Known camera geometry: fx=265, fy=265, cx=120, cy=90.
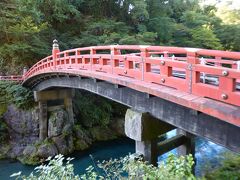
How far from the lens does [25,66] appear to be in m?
22.9

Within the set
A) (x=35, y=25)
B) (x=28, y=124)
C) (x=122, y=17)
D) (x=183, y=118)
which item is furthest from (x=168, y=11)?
(x=183, y=118)

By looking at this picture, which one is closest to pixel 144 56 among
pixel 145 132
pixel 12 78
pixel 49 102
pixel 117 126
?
pixel 145 132

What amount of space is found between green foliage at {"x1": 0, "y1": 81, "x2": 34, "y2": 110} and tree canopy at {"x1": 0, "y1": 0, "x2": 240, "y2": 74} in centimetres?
307

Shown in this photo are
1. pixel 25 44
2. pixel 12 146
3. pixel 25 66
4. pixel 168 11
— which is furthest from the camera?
pixel 168 11

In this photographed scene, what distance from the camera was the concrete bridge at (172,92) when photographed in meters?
4.58

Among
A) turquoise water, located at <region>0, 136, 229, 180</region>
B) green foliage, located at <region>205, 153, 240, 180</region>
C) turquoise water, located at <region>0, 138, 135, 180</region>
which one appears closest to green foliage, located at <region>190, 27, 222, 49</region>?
turquoise water, located at <region>0, 136, 229, 180</region>

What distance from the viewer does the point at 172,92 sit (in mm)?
5551

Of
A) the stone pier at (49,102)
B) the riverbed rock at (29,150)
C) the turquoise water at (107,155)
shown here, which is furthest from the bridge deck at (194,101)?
the stone pier at (49,102)

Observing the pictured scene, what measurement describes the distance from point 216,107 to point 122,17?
2448cm

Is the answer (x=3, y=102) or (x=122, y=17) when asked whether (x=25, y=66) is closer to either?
(x=3, y=102)

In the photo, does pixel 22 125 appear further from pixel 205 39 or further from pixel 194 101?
pixel 205 39

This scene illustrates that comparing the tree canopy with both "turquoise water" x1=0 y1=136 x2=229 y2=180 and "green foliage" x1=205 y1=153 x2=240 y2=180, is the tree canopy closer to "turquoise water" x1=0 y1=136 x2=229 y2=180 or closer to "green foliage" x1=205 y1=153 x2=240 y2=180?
"turquoise water" x1=0 y1=136 x2=229 y2=180

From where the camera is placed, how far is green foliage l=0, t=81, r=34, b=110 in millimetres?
18141

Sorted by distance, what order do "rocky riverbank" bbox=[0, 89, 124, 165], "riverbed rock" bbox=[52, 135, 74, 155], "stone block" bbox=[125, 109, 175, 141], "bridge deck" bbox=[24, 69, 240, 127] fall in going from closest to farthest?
1. "bridge deck" bbox=[24, 69, 240, 127]
2. "stone block" bbox=[125, 109, 175, 141]
3. "rocky riverbank" bbox=[0, 89, 124, 165]
4. "riverbed rock" bbox=[52, 135, 74, 155]
